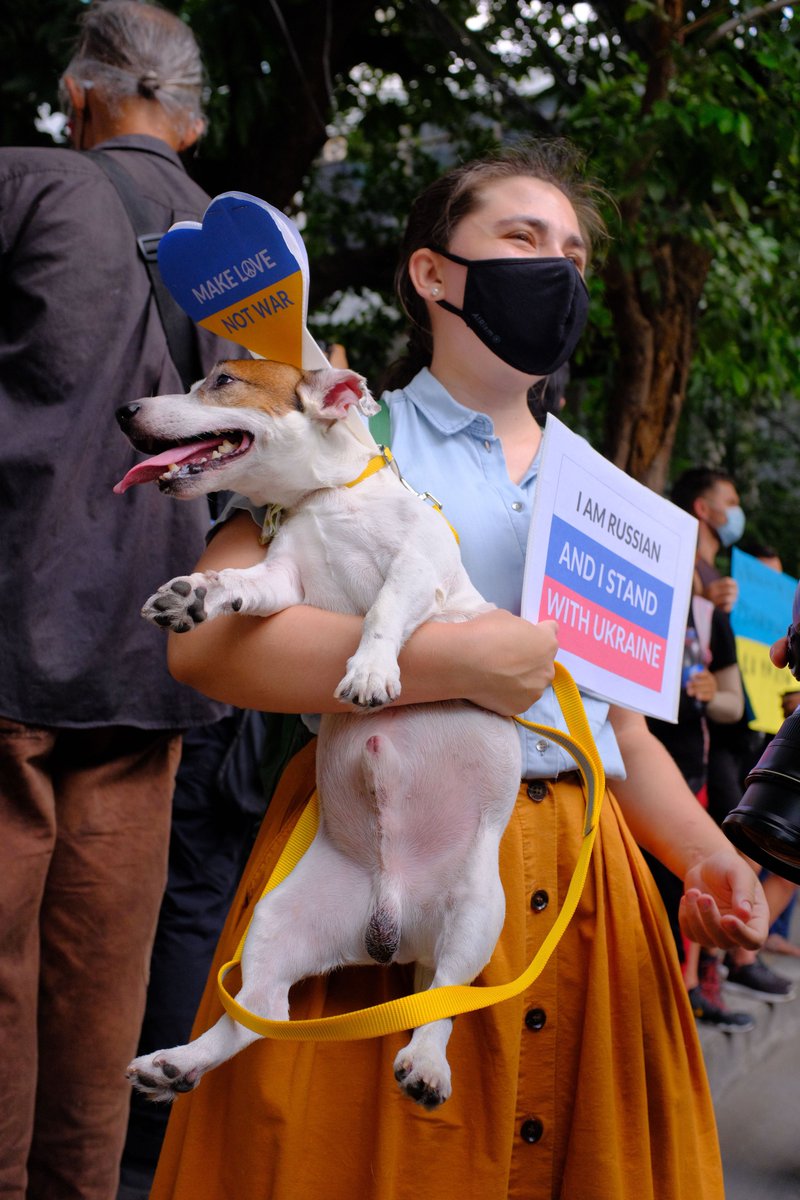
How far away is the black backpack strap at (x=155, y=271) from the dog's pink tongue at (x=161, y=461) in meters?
0.92

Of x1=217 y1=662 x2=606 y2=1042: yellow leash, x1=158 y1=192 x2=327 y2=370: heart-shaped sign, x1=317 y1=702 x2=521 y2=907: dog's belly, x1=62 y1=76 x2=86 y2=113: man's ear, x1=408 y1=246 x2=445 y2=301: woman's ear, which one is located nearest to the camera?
x1=217 y1=662 x2=606 y2=1042: yellow leash

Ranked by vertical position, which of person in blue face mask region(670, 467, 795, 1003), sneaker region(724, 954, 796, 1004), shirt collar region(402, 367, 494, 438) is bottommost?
sneaker region(724, 954, 796, 1004)

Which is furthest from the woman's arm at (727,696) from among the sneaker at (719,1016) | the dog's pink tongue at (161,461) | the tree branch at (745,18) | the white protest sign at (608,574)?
the dog's pink tongue at (161,461)

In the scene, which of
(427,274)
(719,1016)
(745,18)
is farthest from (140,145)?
(719,1016)

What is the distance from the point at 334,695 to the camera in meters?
1.35

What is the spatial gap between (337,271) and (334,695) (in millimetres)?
5691

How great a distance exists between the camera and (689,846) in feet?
5.61

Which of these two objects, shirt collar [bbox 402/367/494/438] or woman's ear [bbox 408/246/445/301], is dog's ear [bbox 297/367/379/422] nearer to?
shirt collar [bbox 402/367/494/438]

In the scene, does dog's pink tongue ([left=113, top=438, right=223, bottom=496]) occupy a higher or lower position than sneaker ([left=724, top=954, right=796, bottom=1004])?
higher

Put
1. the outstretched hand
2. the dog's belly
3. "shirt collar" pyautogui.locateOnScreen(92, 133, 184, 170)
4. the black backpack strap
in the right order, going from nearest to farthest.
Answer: the dog's belly, the outstretched hand, the black backpack strap, "shirt collar" pyautogui.locateOnScreen(92, 133, 184, 170)

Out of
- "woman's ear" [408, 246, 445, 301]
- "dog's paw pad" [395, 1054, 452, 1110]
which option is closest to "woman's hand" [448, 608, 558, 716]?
"dog's paw pad" [395, 1054, 452, 1110]

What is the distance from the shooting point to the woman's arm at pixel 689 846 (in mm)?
1592

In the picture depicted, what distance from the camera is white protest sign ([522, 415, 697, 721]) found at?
161cm

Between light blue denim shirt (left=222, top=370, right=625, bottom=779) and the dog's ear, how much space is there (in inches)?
7.0
